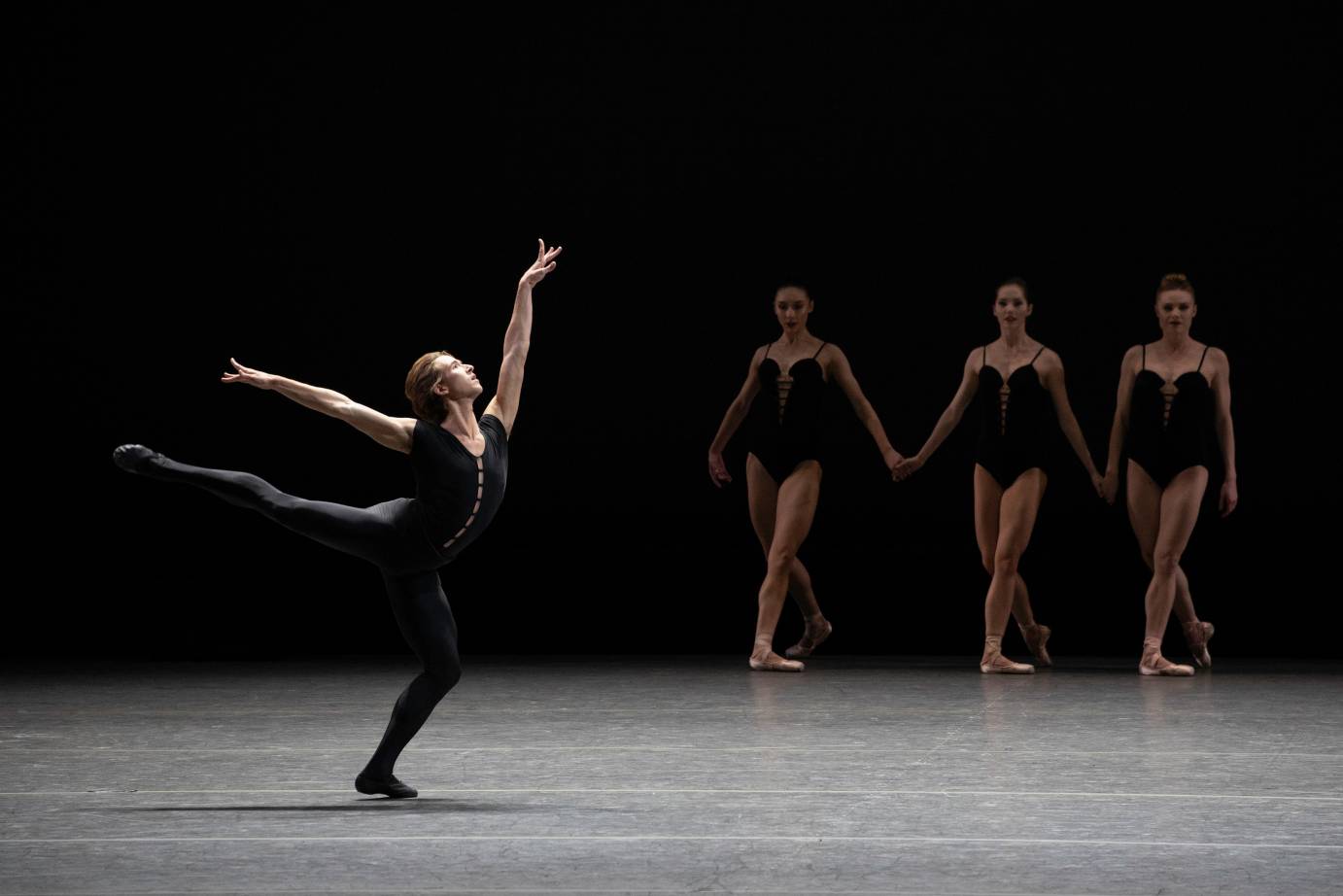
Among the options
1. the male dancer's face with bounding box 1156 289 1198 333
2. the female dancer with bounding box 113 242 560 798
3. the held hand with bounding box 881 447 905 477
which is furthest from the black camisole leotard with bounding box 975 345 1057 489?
the female dancer with bounding box 113 242 560 798

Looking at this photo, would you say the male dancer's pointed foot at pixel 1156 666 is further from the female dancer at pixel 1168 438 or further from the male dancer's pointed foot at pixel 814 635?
the male dancer's pointed foot at pixel 814 635

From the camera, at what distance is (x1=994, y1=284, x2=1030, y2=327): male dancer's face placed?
7145 mm

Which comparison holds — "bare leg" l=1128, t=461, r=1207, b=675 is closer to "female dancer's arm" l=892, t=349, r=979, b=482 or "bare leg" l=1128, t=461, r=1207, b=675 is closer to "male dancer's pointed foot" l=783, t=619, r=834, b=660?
"female dancer's arm" l=892, t=349, r=979, b=482

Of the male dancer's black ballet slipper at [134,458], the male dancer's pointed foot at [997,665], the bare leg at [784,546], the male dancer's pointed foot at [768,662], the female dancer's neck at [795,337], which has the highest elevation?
the female dancer's neck at [795,337]

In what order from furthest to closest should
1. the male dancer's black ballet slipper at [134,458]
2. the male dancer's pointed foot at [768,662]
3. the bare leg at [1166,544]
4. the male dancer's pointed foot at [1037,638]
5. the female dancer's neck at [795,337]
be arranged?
the female dancer's neck at [795,337]
the male dancer's pointed foot at [1037,638]
the male dancer's pointed foot at [768,662]
the bare leg at [1166,544]
the male dancer's black ballet slipper at [134,458]

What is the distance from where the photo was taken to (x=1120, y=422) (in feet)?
23.5

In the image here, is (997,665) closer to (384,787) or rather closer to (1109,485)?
(1109,485)

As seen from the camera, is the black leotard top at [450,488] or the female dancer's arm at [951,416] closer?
the black leotard top at [450,488]

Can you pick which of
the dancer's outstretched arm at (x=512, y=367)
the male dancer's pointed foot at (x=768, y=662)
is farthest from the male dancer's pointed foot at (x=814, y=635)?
the dancer's outstretched arm at (x=512, y=367)

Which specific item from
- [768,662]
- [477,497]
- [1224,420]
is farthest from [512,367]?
[1224,420]

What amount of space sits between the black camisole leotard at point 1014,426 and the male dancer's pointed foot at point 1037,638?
1.95 ft

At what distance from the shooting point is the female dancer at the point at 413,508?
405 cm

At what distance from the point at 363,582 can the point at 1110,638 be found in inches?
146

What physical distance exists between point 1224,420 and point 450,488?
3.84 m
